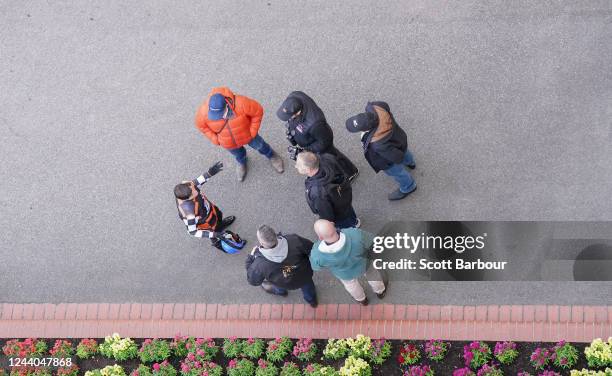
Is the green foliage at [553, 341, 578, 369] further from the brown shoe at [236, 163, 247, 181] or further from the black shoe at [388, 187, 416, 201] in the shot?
the brown shoe at [236, 163, 247, 181]

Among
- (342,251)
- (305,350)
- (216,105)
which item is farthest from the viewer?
(305,350)

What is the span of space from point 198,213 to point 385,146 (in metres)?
2.05

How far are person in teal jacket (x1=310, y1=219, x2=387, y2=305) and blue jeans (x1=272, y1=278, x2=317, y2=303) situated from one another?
15.7 inches

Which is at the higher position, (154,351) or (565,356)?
(565,356)

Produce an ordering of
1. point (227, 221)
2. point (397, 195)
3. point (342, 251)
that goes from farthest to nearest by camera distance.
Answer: point (227, 221)
point (397, 195)
point (342, 251)

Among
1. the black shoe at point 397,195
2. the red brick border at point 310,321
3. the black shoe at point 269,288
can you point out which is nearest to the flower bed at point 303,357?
the red brick border at point 310,321

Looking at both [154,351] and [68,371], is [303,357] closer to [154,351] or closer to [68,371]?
[154,351]

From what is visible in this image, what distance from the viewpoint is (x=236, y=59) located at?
893cm

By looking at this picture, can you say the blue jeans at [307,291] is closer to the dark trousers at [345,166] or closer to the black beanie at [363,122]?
the dark trousers at [345,166]

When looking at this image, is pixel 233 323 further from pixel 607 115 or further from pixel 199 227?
pixel 607 115

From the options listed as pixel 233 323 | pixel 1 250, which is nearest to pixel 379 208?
pixel 233 323

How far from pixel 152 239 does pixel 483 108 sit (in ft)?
14.3

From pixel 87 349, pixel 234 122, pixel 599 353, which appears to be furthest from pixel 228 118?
pixel 599 353

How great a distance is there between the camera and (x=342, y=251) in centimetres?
609
